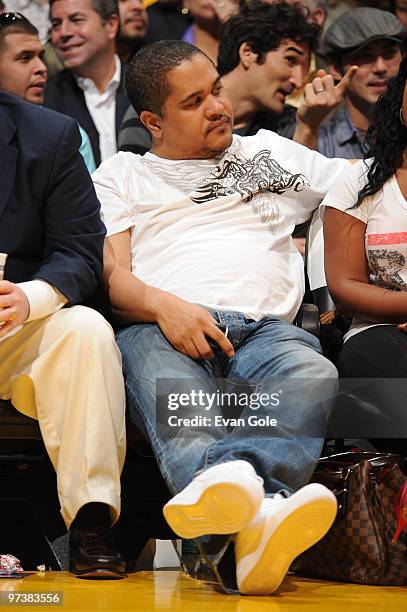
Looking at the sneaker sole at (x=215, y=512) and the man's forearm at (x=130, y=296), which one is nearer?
the sneaker sole at (x=215, y=512)

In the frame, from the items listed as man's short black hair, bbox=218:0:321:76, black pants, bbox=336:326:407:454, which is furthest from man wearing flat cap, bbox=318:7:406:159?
black pants, bbox=336:326:407:454

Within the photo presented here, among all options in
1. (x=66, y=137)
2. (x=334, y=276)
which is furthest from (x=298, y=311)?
(x=66, y=137)

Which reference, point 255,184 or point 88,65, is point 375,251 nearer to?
point 255,184

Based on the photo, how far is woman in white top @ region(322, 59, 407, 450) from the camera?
283cm

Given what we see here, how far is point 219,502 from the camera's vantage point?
2.21m

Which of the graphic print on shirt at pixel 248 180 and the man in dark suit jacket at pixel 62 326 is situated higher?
the graphic print on shirt at pixel 248 180

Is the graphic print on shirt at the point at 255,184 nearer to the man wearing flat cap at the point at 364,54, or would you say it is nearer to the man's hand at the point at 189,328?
the man's hand at the point at 189,328

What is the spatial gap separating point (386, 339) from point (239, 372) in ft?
1.31

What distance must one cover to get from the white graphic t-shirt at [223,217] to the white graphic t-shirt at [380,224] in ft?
0.48

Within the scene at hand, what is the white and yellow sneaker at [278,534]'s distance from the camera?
86.0 inches

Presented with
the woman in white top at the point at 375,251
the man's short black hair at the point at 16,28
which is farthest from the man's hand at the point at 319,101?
the man's short black hair at the point at 16,28

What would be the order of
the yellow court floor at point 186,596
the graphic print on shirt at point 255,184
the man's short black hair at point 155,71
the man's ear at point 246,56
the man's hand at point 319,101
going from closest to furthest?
the yellow court floor at point 186,596 → the graphic print on shirt at point 255,184 → the man's short black hair at point 155,71 → the man's hand at point 319,101 → the man's ear at point 246,56

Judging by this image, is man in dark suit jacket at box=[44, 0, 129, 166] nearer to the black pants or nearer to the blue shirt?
the blue shirt

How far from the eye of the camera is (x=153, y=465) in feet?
9.82
